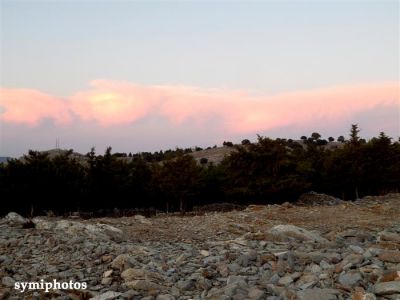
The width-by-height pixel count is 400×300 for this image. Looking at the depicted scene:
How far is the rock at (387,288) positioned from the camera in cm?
604

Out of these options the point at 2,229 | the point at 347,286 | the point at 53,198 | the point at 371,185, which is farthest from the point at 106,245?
the point at 371,185

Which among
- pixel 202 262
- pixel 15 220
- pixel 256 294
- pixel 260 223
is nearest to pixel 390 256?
pixel 256 294

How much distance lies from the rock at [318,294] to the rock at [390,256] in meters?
1.86

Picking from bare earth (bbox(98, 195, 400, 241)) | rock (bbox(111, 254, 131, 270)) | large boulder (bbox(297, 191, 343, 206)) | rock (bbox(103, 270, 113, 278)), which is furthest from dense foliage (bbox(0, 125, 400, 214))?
rock (bbox(103, 270, 113, 278))

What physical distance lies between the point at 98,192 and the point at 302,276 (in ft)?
76.2

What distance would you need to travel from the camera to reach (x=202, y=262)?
9055 millimetres

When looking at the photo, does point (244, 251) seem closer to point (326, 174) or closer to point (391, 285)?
point (391, 285)

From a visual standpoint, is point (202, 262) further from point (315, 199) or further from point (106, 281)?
point (315, 199)

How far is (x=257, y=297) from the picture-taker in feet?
21.6

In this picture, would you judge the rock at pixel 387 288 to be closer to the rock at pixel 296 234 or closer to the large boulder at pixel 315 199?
the rock at pixel 296 234

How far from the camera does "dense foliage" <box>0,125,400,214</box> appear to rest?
87.6ft

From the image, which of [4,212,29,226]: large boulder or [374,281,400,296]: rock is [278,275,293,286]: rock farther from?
[4,212,29,226]: large boulder

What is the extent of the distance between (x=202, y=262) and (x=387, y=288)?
4011mm

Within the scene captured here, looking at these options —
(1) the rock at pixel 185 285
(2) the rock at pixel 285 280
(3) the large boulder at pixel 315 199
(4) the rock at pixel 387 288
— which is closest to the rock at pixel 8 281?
(1) the rock at pixel 185 285
